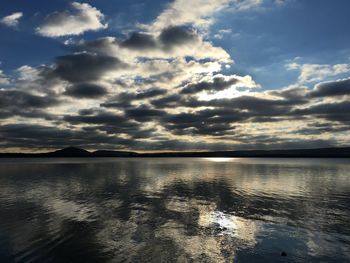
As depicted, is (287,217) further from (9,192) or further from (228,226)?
(9,192)

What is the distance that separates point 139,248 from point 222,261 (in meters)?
7.51

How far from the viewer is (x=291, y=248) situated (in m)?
27.2

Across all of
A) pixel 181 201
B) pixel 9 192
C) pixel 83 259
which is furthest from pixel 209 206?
pixel 9 192

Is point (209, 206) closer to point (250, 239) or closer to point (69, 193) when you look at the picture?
point (250, 239)

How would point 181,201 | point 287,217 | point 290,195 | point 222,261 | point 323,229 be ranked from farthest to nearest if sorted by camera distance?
point 290,195
point 181,201
point 287,217
point 323,229
point 222,261

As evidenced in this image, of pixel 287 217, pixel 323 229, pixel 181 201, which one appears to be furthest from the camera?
pixel 181 201

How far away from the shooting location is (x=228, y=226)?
3456cm

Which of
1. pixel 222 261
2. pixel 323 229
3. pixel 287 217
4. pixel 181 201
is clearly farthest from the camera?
pixel 181 201

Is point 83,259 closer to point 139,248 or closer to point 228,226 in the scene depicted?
point 139,248

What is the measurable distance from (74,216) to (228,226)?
791 inches

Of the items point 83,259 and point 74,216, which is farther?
point 74,216

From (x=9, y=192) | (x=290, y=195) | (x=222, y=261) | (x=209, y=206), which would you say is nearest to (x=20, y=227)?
(x=222, y=261)

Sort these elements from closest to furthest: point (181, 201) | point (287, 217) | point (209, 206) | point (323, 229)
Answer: point (323, 229), point (287, 217), point (209, 206), point (181, 201)

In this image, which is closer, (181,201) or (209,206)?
(209,206)
